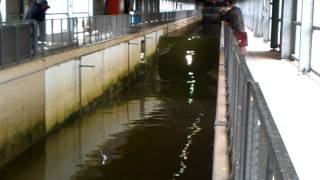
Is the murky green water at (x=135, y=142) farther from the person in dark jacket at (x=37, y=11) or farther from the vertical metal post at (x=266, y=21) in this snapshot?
the vertical metal post at (x=266, y=21)

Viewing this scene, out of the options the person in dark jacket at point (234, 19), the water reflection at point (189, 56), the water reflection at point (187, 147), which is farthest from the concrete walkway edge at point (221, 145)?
the water reflection at point (189, 56)

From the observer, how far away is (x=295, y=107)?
10.6 meters

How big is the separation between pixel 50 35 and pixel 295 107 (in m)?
6.38

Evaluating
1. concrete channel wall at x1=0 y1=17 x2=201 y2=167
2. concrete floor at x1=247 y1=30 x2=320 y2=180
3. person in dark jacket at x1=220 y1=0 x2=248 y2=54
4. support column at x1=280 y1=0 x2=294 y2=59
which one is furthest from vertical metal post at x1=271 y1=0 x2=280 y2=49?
person in dark jacket at x1=220 y1=0 x2=248 y2=54

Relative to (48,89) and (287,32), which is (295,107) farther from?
(287,32)

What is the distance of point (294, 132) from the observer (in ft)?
27.8

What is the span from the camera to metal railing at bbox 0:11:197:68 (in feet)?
36.3

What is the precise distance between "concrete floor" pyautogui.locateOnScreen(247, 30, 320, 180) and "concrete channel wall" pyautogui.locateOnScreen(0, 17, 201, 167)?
465 cm

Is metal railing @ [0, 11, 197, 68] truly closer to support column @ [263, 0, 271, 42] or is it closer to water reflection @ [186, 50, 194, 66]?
water reflection @ [186, 50, 194, 66]

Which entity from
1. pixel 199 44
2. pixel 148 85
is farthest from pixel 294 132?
pixel 199 44

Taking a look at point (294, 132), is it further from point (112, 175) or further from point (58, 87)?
point (58, 87)

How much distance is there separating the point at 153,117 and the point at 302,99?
5.59 m

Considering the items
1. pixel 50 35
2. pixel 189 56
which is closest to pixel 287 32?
pixel 50 35

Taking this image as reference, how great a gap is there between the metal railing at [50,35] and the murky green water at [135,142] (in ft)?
6.32
